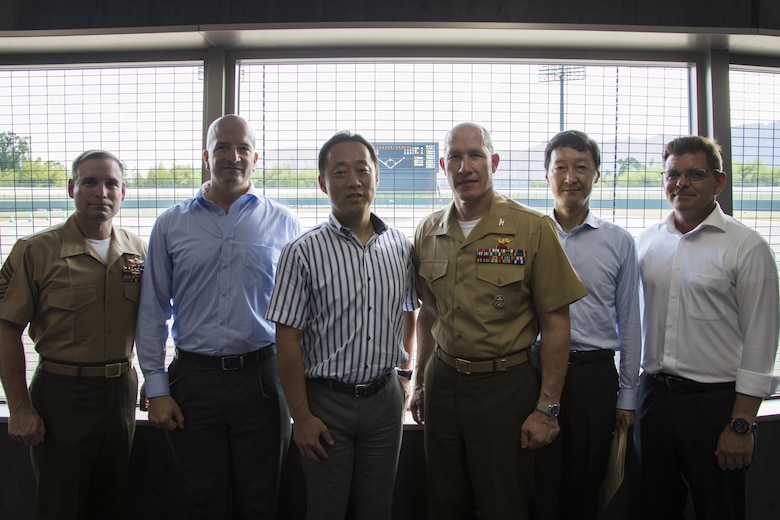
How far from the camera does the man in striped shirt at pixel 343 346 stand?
1.66m

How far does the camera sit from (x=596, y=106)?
2656 millimetres

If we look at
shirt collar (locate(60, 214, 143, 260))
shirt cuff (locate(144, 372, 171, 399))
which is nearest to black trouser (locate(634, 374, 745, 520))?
shirt cuff (locate(144, 372, 171, 399))

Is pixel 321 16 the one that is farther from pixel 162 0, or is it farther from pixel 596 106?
pixel 596 106

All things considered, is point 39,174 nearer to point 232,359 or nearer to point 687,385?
point 232,359

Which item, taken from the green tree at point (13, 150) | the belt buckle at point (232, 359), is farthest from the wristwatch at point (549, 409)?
the green tree at point (13, 150)

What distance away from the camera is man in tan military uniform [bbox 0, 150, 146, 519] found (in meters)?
1.88

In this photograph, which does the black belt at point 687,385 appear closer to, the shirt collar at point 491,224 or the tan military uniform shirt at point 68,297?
the shirt collar at point 491,224

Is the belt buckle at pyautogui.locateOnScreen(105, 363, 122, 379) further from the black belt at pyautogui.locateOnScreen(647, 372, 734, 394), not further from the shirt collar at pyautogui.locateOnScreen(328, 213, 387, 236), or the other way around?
the black belt at pyautogui.locateOnScreen(647, 372, 734, 394)

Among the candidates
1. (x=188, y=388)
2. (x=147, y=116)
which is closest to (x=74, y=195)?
(x=147, y=116)

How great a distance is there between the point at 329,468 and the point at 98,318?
1187 mm

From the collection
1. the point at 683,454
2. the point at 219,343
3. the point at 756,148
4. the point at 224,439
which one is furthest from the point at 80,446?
the point at 756,148

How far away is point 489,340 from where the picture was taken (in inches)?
66.8

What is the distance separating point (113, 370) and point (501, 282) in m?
1.68

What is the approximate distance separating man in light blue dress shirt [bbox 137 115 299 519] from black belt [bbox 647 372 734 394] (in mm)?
1626
